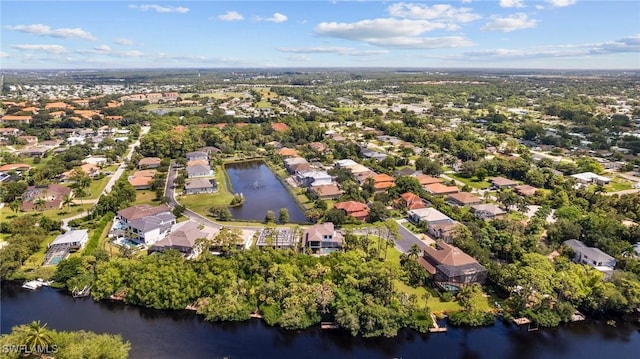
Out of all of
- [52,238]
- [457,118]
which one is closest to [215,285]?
[52,238]

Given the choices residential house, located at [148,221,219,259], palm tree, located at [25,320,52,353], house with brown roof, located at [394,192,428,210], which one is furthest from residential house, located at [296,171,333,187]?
palm tree, located at [25,320,52,353]

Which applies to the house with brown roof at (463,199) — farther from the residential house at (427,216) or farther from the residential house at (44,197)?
the residential house at (44,197)

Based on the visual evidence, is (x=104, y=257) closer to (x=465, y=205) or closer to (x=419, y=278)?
(x=419, y=278)

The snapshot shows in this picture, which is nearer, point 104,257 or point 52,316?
point 52,316

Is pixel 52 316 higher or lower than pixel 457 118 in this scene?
lower

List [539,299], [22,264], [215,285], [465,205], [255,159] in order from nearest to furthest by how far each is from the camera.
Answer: [539,299] < [215,285] < [22,264] < [465,205] < [255,159]

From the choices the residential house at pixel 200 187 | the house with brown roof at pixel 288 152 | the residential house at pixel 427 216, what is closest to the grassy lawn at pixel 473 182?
the residential house at pixel 427 216

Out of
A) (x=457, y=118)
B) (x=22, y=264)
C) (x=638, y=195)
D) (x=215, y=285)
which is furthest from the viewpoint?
(x=457, y=118)

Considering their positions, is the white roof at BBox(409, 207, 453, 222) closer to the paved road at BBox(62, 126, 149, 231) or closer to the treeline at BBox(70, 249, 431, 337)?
the treeline at BBox(70, 249, 431, 337)
